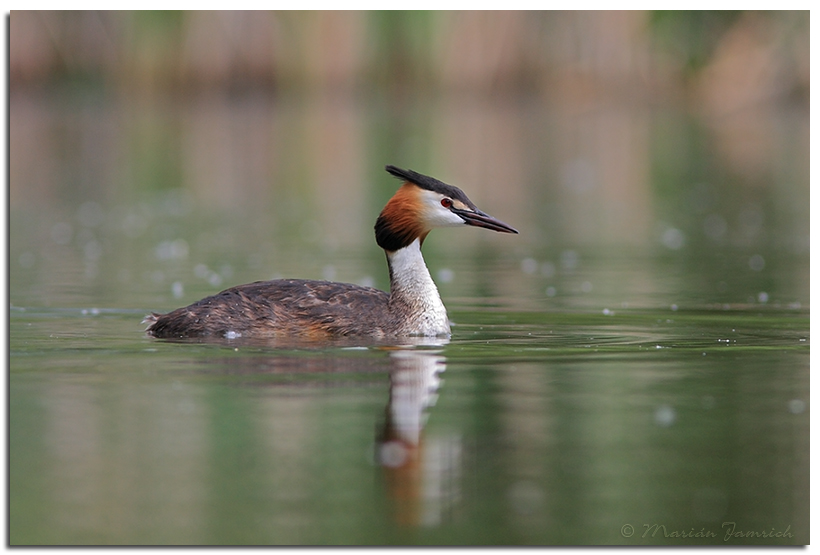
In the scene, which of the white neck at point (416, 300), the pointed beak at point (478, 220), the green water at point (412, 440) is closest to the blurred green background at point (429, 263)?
the green water at point (412, 440)

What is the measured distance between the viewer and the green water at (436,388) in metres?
4.81

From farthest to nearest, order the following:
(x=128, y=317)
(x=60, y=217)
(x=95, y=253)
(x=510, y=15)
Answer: (x=510, y=15), (x=60, y=217), (x=95, y=253), (x=128, y=317)

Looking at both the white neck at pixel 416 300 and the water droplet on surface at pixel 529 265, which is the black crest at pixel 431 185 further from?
the water droplet on surface at pixel 529 265

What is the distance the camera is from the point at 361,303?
8797 mm

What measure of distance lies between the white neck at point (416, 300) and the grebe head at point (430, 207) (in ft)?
0.79

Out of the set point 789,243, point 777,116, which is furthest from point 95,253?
point 777,116

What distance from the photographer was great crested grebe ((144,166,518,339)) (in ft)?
28.3

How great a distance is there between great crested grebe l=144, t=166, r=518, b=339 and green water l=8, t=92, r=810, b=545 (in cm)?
28

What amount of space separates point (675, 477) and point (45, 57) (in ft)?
83.7

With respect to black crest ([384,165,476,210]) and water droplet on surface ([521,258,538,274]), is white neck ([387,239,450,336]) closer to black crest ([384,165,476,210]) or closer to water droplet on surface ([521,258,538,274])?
black crest ([384,165,476,210])

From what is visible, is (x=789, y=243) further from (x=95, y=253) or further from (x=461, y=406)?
(x=461, y=406)

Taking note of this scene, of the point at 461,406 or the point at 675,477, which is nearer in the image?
the point at 675,477

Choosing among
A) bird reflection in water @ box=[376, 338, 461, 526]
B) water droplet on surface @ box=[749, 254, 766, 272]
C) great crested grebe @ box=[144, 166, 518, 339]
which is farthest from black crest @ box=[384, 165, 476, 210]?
water droplet on surface @ box=[749, 254, 766, 272]
